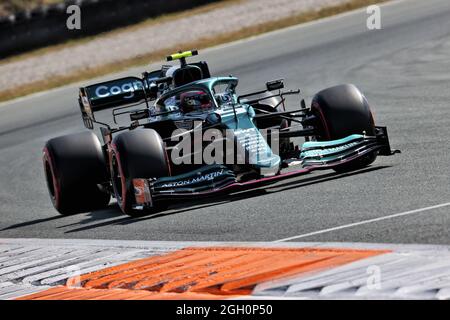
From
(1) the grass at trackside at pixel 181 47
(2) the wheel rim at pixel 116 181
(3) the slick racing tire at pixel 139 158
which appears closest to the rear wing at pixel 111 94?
(2) the wheel rim at pixel 116 181

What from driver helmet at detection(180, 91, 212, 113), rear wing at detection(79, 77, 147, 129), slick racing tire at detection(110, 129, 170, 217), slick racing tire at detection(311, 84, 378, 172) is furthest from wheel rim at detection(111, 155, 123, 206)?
slick racing tire at detection(311, 84, 378, 172)

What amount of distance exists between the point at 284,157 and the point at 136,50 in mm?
14740

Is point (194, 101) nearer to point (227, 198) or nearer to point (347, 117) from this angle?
point (227, 198)

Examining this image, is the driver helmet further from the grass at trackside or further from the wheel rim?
the grass at trackside

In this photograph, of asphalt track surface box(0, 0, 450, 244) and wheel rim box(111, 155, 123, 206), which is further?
wheel rim box(111, 155, 123, 206)

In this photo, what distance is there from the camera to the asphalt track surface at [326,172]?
8688 mm

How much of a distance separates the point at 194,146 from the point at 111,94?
6.04 ft

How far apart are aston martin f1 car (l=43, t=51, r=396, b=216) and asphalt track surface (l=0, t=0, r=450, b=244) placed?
21cm

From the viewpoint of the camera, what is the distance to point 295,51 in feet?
73.6

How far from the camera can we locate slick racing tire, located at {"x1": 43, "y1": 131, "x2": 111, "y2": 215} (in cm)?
1195

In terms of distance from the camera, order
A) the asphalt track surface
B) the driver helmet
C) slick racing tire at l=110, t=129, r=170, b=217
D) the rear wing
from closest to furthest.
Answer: the asphalt track surface
slick racing tire at l=110, t=129, r=170, b=217
the driver helmet
the rear wing

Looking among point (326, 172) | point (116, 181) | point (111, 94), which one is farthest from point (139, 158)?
point (111, 94)

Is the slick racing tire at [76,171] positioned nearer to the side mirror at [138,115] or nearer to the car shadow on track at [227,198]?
the side mirror at [138,115]
